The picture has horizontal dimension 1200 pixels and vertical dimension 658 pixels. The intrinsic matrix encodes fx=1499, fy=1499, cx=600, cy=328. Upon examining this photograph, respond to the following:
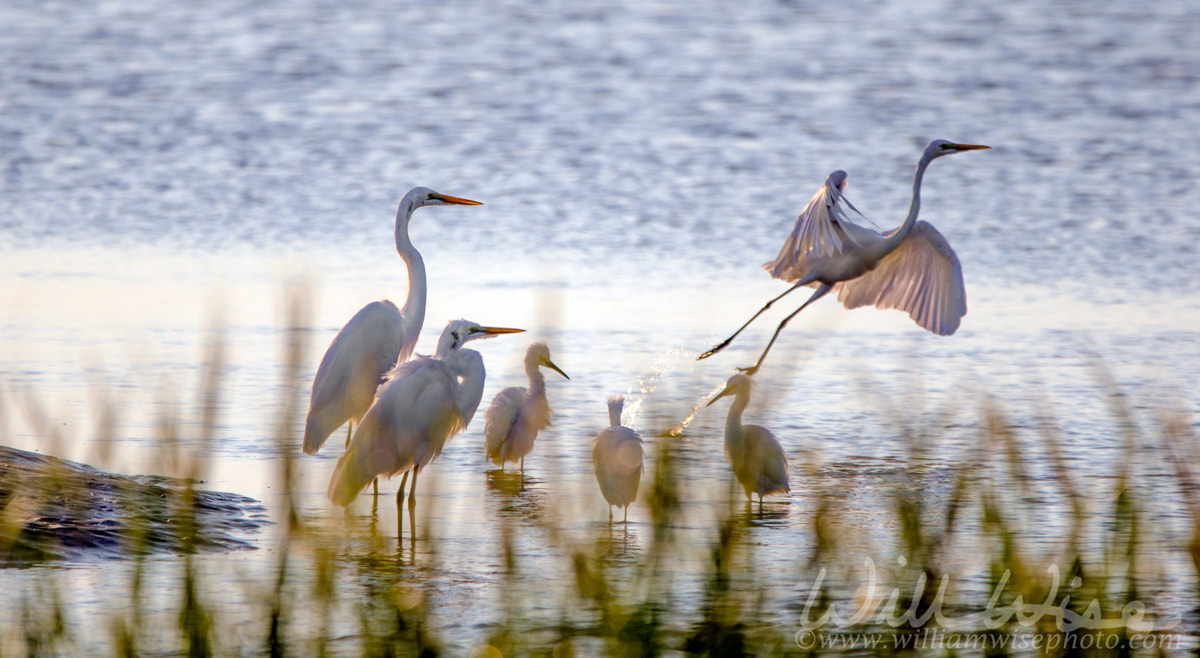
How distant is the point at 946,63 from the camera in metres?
18.6

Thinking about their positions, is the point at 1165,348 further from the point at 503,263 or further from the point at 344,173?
the point at 344,173

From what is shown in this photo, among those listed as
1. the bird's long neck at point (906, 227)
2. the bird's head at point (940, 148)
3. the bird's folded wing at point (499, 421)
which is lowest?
the bird's folded wing at point (499, 421)

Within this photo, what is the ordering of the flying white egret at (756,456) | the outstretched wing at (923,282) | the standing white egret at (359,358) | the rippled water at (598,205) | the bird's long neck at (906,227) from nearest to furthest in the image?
the flying white egret at (756,456)
the standing white egret at (359,358)
the rippled water at (598,205)
the bird's long neck at (906,227)
the outstretched wing at (923,282)

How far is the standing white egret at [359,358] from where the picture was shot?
614cm

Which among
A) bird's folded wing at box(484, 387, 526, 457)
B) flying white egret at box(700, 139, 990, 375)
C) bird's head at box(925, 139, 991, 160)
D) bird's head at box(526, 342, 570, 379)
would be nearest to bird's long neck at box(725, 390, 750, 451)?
bird's folded wing at box(484, 387, 526, 457)

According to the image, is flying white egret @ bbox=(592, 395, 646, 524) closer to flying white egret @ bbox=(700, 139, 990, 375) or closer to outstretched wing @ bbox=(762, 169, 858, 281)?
outstretched wing @ bbox=(762, 169, 858, 281)

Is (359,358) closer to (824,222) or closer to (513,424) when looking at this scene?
(513,424)

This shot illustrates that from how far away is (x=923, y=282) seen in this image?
7.95 meters

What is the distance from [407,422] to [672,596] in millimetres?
2253

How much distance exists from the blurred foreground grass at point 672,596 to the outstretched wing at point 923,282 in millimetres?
3068

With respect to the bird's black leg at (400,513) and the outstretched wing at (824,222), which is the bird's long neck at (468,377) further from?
the outstretched wing at (824,222)

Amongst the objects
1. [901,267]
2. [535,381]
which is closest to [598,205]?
[901,267]

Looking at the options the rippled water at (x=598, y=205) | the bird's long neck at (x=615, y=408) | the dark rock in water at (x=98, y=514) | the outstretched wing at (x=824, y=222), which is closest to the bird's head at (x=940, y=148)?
the outstretched wing at (x=824, y=222)

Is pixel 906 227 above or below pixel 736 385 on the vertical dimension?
above
